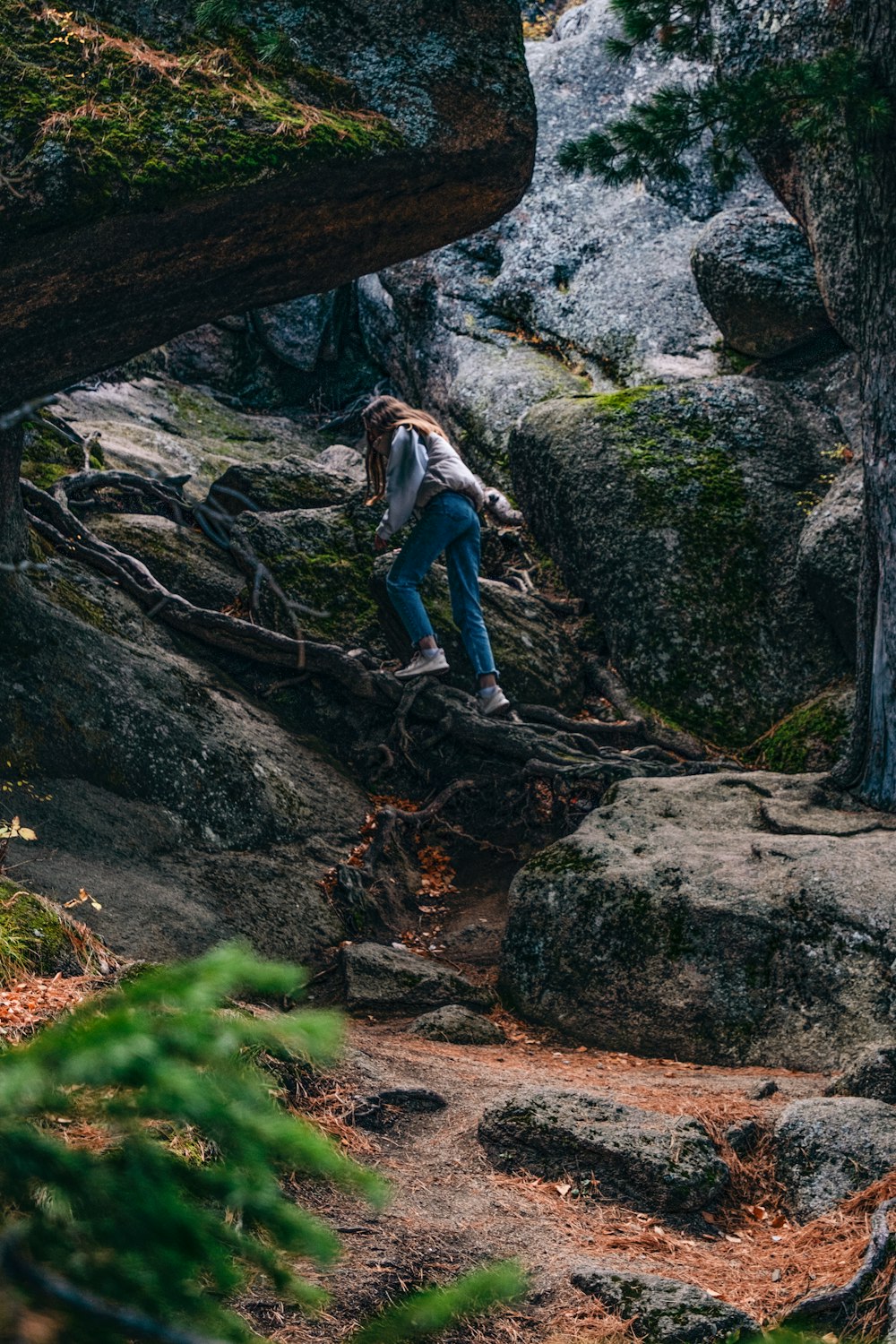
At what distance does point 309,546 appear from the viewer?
10.1 metres

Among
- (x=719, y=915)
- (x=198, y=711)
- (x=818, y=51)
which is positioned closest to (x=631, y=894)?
(x=719, y=915)

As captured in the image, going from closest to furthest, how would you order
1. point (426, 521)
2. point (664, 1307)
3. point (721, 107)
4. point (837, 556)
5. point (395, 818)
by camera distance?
point (664, 1307), point (721, 107), point (395, 818), point (426, 521), point (837, 556)

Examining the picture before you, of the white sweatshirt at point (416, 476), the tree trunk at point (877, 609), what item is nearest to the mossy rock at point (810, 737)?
the tree trunk at point (877, 609)

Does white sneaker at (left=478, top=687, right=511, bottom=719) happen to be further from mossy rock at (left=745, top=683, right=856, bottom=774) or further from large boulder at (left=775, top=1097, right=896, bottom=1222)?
large boulder at (left=775, top=1097, right=896, bottom=1222)

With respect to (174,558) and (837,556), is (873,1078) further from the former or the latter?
(174,558)

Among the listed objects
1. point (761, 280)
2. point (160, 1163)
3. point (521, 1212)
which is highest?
point (761, 280)

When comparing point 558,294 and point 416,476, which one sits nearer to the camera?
point 416,476

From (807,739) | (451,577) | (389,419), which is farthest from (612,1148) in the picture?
(389,419)

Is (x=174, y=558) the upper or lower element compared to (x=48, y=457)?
lower

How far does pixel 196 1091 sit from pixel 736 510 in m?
10.2

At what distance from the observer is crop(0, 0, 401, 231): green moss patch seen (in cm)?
534

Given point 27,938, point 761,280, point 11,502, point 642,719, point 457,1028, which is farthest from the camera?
point 761,280

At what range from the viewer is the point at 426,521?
8711 millimetres

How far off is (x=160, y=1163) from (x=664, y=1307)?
281 cm
